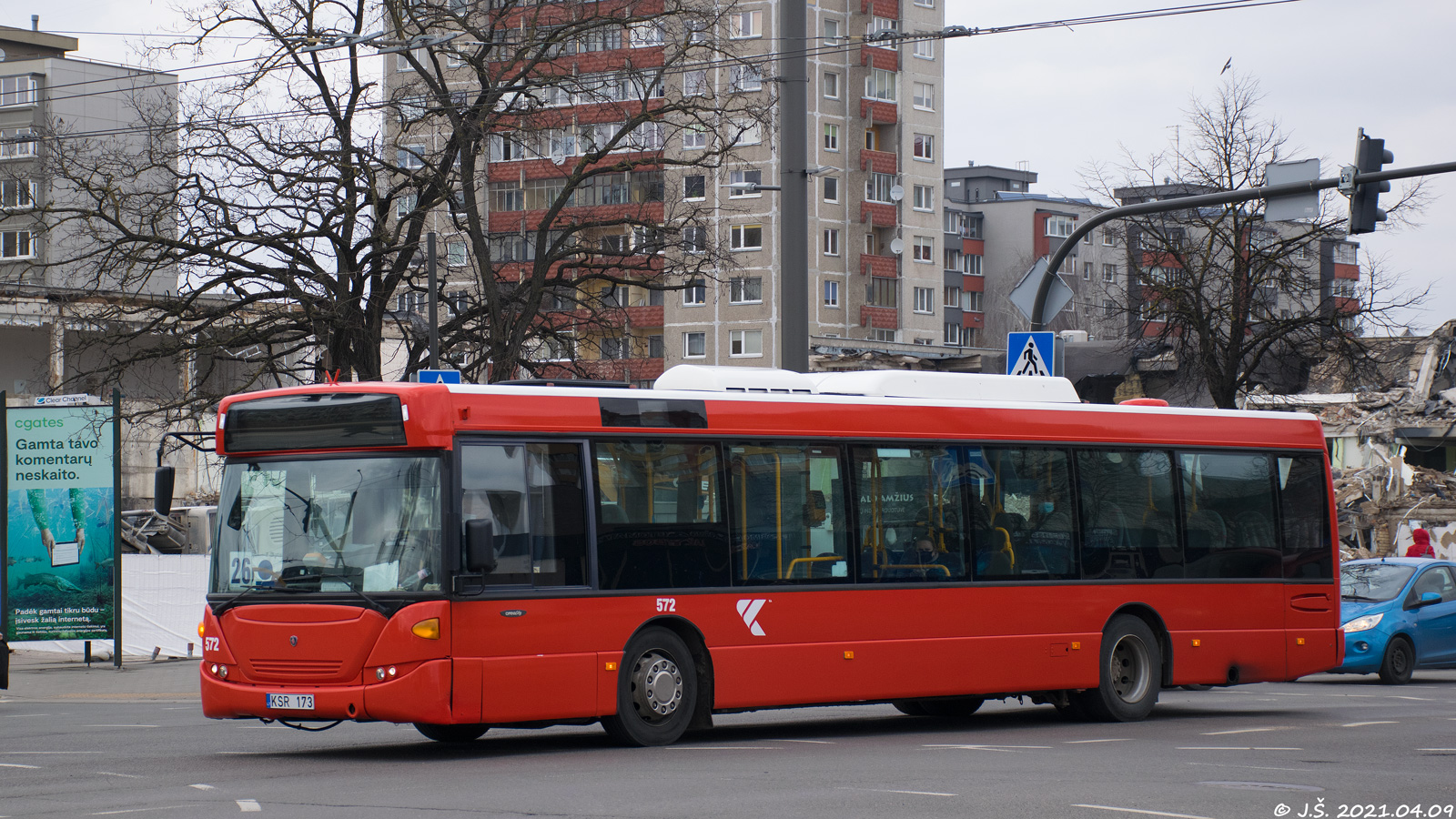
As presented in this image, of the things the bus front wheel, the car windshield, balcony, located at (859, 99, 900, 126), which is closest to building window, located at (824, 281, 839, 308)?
balcony, located at (859, 99, 900, 126)

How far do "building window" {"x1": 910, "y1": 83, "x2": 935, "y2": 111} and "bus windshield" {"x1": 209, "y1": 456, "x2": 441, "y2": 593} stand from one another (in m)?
89.2

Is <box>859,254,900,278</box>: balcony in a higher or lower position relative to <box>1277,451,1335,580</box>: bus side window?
higher

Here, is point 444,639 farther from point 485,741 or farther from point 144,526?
point 144,526

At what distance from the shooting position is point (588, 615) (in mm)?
13680

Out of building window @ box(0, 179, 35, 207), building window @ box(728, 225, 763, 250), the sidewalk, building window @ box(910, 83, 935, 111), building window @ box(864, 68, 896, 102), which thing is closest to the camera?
the sidewalk

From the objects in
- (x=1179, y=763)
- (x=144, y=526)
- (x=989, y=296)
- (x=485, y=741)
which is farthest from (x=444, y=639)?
(x=989, y=296)

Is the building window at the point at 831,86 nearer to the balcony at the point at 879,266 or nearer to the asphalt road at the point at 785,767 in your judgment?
the balcony at the point at 879,266

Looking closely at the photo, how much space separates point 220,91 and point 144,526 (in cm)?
2358

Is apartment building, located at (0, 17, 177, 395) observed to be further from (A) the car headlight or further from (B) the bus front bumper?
(A) the car headlight

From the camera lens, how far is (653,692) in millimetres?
14055

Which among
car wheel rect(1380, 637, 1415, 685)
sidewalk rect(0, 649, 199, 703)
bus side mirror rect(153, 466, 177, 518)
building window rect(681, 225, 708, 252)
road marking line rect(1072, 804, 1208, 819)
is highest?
building window rect(681, 225, 708, 252)

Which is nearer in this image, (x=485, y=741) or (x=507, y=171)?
(x=485, y=741)

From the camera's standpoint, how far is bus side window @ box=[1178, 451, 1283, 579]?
18.0 meters

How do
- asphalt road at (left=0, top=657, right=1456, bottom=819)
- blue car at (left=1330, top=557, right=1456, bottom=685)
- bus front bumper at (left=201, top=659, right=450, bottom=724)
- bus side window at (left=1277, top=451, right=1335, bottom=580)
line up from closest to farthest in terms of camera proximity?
asphalt road at (left=0, top=657, right=1456, bottom=819) → bus front bumper at (left=201, top=659, right=450, bottom=724) → bus side window at (left=1277, top=451, right=1335, bottom=580) → blue car at (left=1330, top=557, right=1456, bottom=685)
